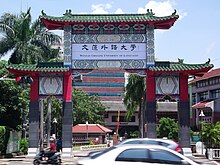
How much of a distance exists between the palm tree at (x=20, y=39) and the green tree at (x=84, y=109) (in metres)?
23.9

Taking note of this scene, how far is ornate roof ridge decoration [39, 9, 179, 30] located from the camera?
28188 millimetres

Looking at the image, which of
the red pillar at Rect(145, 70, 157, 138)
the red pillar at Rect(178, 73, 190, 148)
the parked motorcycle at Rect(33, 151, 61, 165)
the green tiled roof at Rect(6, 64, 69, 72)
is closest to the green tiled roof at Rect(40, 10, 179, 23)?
the green tiled roof at Rect(6, 64, 69, 72)

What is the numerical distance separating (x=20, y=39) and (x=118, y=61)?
12604mm

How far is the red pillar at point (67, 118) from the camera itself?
1093 inches

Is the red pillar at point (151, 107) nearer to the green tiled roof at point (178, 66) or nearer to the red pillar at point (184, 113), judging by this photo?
the green tiled roof at point (178, 66)

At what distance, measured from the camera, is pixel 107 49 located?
28484 mm

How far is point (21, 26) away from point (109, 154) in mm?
27691

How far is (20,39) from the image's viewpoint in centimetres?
3750

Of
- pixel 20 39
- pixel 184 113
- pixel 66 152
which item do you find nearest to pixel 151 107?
pixel 184 113

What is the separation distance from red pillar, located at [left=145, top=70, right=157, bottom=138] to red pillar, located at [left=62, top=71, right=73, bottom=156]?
16.6 ft

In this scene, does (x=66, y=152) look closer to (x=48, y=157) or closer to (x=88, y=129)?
(x=48, y=157)

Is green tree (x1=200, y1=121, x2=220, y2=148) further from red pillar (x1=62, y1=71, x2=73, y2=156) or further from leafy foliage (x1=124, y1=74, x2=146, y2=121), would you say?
leafy foliage (x1=124, y1=74, x2=146, y2=121)

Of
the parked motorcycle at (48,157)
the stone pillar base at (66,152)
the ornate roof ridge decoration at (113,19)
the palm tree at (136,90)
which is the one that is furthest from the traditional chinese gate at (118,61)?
the palm tree at (136,90)

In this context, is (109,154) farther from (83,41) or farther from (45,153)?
(83,41)
